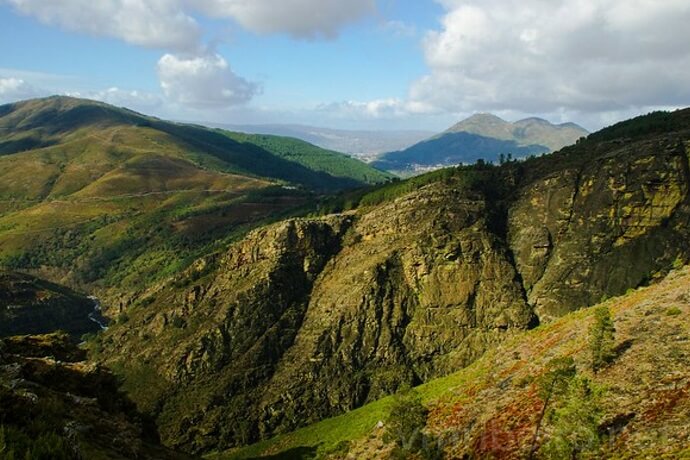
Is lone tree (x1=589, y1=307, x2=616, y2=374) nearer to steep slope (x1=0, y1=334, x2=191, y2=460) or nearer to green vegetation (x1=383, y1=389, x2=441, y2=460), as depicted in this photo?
green vegetation (x1=383, y1=389, x2=441, y2=460)

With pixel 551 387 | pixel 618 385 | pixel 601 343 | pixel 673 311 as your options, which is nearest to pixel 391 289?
pixel 673 311

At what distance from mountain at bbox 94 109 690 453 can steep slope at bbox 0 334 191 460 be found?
87.3 m

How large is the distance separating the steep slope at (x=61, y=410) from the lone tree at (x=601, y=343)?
1732 inches

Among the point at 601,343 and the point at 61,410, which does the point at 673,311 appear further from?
the point at 61,410

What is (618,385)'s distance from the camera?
167 feet

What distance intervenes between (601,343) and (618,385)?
7.95 meters

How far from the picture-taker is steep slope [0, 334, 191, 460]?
61.7 feet

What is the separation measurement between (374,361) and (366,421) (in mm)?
30277

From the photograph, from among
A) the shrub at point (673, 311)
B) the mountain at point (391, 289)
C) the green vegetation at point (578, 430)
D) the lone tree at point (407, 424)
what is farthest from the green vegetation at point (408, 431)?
the mountain at point (391, 289)

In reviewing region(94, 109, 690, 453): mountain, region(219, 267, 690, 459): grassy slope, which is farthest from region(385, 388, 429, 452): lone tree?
region(94, 109, 690, 453): mountain

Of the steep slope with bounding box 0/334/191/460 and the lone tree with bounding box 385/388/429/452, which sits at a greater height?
the steep slope with bounding box 0/334/191/460

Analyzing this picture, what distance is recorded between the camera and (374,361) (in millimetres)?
151250

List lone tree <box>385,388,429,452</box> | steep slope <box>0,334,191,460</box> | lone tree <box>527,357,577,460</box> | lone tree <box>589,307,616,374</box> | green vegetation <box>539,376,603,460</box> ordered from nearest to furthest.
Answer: steep slope <box>0,334,191,460</box> → green vegetation <box>539,376,603,460</box> → lone tree <box>527,357,577,460</box> → lone tree <box>589,307,616,374</box> → lone tree <box>385,388,429,452</box>

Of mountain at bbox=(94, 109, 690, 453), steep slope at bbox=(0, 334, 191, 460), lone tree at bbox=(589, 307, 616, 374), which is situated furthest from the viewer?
mountain at bbox=(94, 109, 690, 453)
